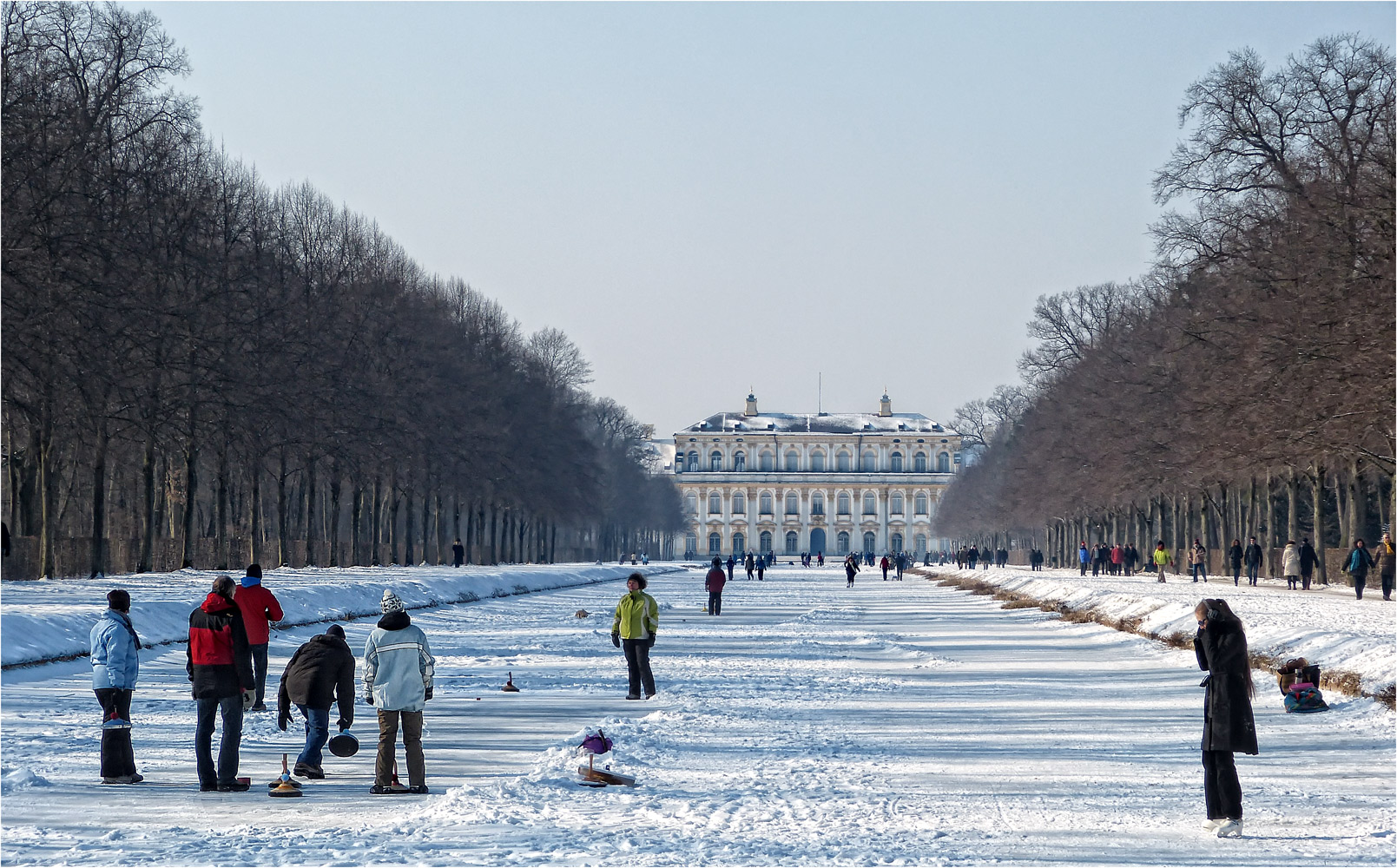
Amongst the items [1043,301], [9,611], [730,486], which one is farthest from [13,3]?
[730,486]

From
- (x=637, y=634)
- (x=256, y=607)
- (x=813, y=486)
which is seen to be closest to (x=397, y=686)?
(x=256, y=607)

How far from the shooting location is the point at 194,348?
111ft

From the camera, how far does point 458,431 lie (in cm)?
5591

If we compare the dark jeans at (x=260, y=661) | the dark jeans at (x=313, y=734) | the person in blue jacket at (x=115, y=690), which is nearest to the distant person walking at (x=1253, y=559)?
the dark jeans at (x=260, y=661)

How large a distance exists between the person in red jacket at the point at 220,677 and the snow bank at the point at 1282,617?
1059cm

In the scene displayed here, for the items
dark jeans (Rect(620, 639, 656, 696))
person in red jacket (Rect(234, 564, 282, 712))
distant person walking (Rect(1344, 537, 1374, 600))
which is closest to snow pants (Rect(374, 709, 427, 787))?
person in red jacket (Rect(234, 564, 282, 712))

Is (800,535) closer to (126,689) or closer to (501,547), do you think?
(501,547)

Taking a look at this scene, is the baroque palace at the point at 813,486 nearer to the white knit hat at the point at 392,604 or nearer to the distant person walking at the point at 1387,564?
the distant person walking at the point at 1387,564

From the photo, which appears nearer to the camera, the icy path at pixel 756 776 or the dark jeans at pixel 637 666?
the icy path at pixel 756 776

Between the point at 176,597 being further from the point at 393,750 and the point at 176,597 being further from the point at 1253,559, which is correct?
the point at 1253,559

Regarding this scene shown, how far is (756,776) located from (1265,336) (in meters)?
21.6

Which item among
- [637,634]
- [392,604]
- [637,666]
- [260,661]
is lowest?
[637,666]

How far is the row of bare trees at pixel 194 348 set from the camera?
87.6 ft

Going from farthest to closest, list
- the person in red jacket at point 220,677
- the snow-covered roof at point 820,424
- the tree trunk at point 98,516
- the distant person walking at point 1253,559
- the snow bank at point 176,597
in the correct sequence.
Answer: the snow-covered roof at point 820,424
the distant person walking at point 1253,559
the tree trunk at point 98,516
the snow bank at point 176,597
the person in red jacket at point 220,677
